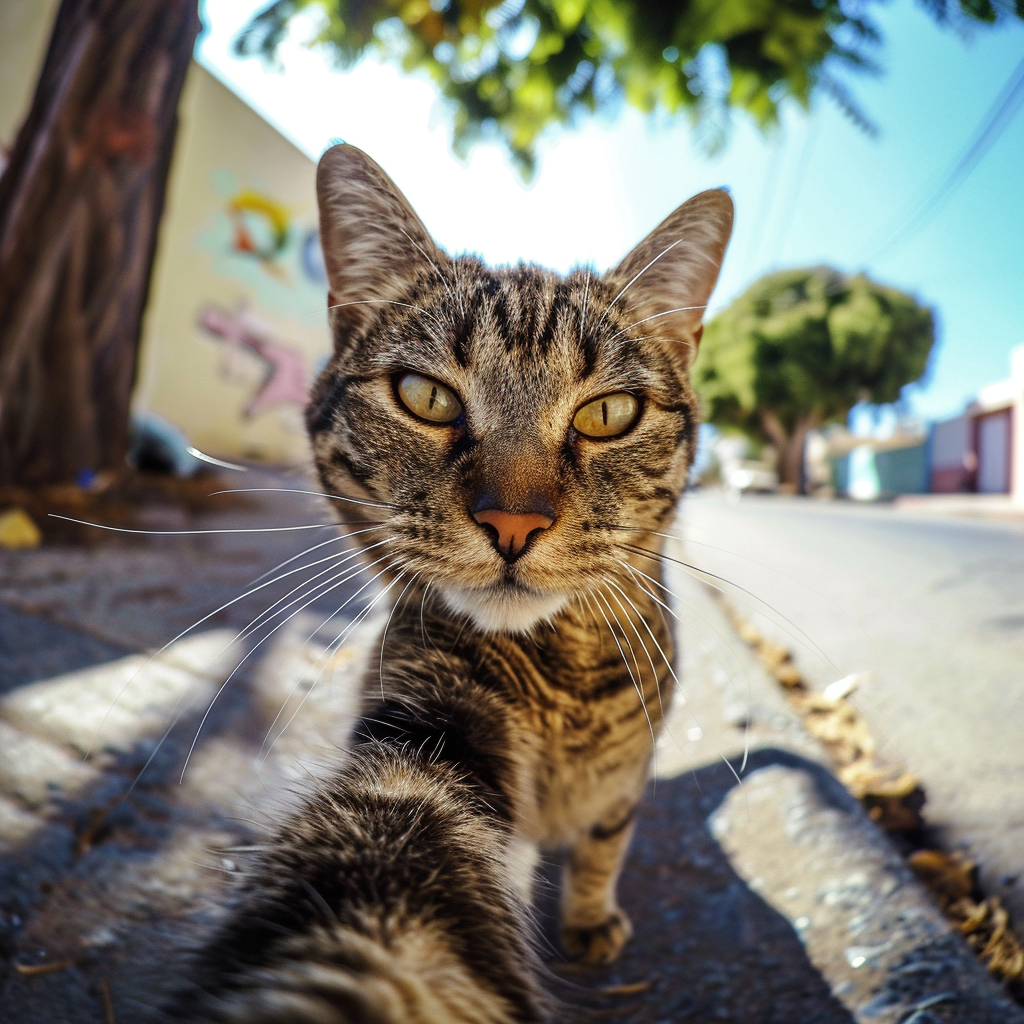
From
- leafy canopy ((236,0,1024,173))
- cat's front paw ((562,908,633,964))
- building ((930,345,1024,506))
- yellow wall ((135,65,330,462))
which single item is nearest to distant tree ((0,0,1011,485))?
leafy canopy ((236,0,1024,173))

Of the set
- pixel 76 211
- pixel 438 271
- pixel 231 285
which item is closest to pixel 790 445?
pixel 231 285

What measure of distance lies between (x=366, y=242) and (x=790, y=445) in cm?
1592

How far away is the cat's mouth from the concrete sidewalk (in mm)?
278

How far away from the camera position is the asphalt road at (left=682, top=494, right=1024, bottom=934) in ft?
3.99

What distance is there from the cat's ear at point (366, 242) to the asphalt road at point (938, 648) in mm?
762

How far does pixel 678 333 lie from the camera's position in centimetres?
128

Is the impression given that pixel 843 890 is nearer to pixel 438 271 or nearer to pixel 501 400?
pixel 501 400

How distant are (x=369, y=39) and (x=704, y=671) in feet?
7.54

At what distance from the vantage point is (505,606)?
3.22 feet

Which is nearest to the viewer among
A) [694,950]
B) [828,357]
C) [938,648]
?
[694,950]

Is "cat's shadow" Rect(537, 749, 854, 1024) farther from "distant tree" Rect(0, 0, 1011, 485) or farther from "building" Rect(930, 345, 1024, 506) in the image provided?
"distant tree" Rect(0, 0, 1011, 485)

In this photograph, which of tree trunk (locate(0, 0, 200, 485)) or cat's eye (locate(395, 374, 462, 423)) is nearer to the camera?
cat's eye (locate(395, 374, 462, 423))

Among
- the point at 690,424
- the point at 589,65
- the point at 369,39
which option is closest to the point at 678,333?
the point at 690,424

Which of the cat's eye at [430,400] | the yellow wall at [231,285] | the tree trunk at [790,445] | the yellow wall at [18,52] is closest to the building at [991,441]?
the cat's eye at [430,400]
